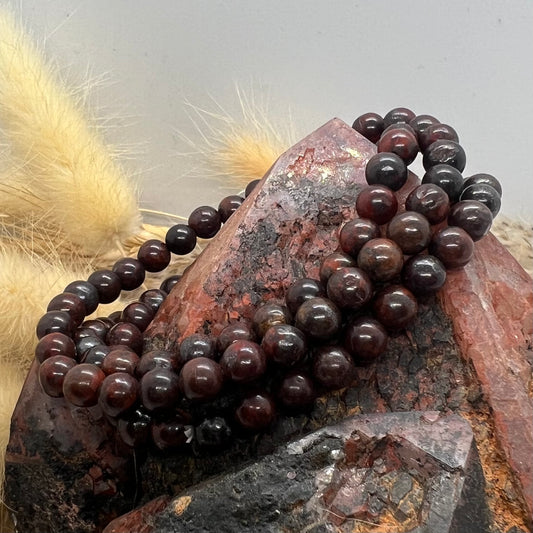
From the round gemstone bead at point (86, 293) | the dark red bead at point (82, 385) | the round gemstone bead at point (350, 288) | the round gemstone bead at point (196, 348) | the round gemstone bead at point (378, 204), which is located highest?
the round gemstone bead at point (378, 204)

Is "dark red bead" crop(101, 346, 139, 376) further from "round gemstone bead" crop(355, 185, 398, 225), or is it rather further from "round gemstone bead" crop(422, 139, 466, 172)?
"round gemstone bead" crop(422, 139, 466, 172)

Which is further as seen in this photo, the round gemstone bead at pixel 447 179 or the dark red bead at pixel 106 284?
the dark red bead at pixel 106 284

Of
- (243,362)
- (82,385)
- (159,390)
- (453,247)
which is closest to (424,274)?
(453,247)

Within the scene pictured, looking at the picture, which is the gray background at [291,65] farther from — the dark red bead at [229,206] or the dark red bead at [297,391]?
the dark red bead at [297,391]

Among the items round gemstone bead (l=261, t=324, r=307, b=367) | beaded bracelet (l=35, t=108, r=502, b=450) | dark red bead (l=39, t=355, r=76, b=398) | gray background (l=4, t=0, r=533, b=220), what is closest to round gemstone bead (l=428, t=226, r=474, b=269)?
beaded bracelet (l=35, t=108, r=502, b=450)

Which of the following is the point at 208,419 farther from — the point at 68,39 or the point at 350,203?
the point at 68,39

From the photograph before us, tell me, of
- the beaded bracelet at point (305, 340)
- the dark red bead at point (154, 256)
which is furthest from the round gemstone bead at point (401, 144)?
the dark red bead at point (154, 256)
